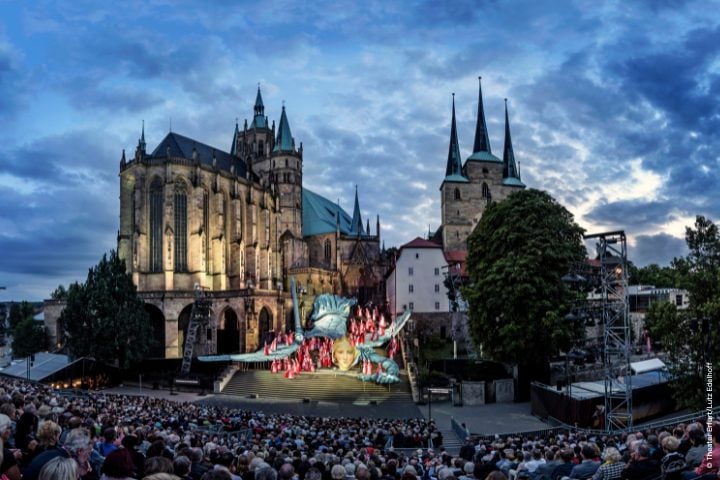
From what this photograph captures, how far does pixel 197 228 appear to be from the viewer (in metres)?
59.6

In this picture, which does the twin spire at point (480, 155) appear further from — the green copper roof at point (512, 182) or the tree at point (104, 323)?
the tree at point (104, 323)

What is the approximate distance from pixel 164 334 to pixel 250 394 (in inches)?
686

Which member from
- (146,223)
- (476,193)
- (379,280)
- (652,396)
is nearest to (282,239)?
(379,280)

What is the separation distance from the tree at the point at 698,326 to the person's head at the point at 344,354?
2638 cm

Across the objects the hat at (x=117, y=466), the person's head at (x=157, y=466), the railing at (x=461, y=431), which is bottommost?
the railing at (x=461, y=431)

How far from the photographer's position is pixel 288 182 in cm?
7625

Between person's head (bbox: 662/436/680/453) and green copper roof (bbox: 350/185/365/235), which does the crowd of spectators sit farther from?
green copper roof (bbox: 350/185/365/235)

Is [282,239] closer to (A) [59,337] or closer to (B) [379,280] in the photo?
(B) [379,280]

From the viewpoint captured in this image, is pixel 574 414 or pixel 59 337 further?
pixel 59 337

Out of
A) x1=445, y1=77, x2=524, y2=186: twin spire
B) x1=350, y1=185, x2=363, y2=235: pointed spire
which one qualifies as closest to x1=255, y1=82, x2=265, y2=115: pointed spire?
x1=350, y1=185, x2=363, y2=235: pointed spire

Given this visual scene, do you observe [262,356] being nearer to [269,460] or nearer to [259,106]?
[269,460]

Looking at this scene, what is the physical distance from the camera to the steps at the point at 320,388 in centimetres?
4069

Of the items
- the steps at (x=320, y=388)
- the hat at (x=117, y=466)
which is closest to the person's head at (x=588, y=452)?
the hat at (x=117, y=466)

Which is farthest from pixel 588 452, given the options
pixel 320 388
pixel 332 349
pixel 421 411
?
pixel 332 349
